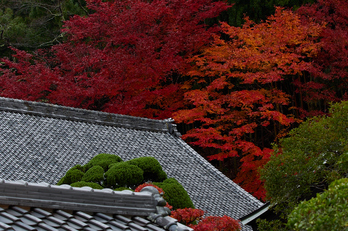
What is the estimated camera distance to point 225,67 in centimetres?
1437

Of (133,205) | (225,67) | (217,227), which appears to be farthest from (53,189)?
(225,67)

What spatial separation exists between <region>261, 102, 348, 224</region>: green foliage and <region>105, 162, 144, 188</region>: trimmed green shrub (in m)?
3.07

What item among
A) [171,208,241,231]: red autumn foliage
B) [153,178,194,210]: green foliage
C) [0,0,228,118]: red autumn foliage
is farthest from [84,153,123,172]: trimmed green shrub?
[0,0,228,118]: red autumn foliage

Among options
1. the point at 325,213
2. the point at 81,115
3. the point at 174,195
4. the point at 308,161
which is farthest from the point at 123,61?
the point at 325,213

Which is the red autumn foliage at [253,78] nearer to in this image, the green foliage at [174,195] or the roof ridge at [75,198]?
the green foliage at [174,195]

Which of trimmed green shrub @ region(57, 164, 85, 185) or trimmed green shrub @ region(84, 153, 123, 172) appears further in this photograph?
trimmed green shrub @ region(84, 153, 123, 172)

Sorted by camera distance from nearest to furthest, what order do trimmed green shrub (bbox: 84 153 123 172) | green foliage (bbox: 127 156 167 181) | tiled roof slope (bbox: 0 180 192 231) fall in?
tiled roof slope (bbox: 0 180 192 231)
green foliage (bbox: 127 156 167 181)
trimmed green shrub (bbox: 84 153 123 172)

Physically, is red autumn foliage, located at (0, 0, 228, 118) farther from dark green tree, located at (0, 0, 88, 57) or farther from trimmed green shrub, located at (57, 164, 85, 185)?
trimmed green shrub, located at (57, 164, 85, 185)

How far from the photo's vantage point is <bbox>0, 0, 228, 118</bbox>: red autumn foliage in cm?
1459

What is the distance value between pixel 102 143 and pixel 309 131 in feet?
18.1

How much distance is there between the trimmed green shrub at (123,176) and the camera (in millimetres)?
6852

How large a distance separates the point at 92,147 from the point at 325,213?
7191 millimetres

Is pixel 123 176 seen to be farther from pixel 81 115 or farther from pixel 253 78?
pixel 253 78

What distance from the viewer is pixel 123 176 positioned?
6.85 meters
